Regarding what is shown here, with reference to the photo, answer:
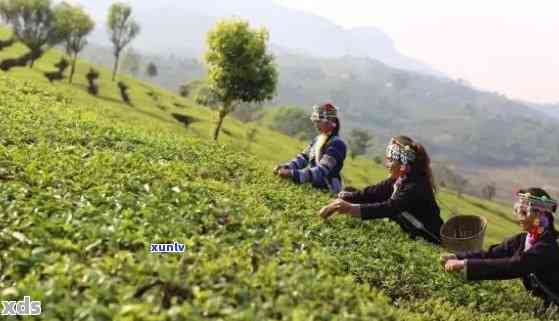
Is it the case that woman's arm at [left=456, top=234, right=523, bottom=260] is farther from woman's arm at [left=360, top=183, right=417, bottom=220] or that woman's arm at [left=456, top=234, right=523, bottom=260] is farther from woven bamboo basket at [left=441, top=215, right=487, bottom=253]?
woman's arm at [left=360, top=183, right=417, bottom=220]

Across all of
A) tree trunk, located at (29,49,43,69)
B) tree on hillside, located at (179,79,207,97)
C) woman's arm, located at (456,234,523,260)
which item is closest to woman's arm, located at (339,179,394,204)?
woman's arm, located at (456,234,523,260)

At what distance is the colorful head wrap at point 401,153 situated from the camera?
10.5 m

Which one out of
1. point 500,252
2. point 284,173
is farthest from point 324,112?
point 500,252

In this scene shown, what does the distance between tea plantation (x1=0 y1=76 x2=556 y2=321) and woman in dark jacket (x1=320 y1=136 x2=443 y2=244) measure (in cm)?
33

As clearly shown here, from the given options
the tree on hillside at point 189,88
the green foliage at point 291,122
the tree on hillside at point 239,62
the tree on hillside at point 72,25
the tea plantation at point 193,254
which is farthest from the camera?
the green foliage at point 291,122

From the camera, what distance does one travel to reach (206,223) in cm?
715

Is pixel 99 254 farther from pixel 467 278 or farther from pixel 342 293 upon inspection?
pixel 467 278

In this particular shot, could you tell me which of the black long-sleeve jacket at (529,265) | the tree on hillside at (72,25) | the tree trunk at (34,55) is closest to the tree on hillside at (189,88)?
the tree on hillside at (72,25)

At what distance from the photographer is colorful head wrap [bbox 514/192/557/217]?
28.1ft

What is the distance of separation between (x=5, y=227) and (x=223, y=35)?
134ft

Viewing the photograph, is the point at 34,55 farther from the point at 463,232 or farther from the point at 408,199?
the point at 408,199

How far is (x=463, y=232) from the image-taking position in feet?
37.5

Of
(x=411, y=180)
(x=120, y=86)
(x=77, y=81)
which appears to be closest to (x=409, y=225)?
(x=411, y=180)

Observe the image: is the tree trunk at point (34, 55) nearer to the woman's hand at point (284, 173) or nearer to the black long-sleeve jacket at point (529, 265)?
the woman's hand at point (284, 173)
